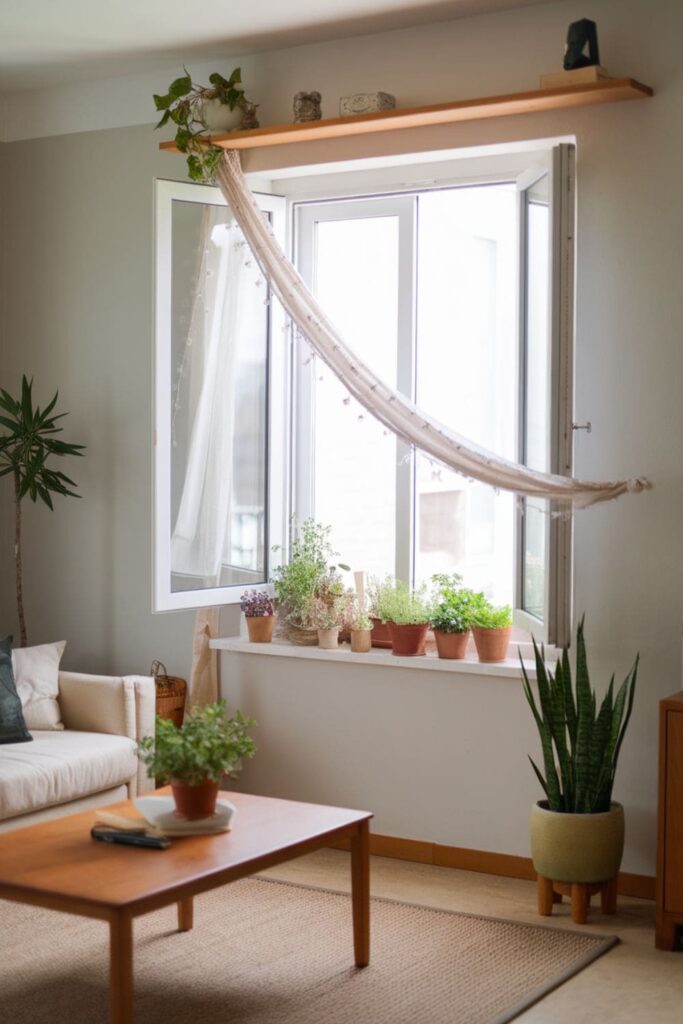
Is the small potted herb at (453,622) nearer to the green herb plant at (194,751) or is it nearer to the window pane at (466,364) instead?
the window pane at (466,364)

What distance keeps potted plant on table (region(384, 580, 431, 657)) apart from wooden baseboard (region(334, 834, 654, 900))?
0.66 meters

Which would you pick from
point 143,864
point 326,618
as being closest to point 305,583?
point 326,618

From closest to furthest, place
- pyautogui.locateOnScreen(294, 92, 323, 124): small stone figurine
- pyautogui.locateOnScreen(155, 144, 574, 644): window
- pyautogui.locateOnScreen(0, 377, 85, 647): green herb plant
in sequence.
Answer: pyautogui.locateOnScreen(294, 92, 323, 124): small stone figurine
pyautogui.locateOnScreen(155, 144, 574, 644): window
pyautogui.locateOnScreen(0, 377, 85, 647): green herb plant

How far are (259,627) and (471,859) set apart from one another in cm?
113

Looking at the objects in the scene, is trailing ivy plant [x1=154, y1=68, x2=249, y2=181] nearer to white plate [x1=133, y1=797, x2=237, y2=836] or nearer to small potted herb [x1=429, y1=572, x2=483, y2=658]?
small potted herb [x1=429, y1=572, x2=483, y2=658]

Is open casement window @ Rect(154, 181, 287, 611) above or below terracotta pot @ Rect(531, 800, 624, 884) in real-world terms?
above

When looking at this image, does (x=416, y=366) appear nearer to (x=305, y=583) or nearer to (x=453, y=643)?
(x=305, y=583)

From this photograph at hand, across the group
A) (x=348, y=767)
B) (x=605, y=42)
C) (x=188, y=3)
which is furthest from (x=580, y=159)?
(x=348, y=767)

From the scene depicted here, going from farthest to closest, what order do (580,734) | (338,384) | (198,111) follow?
(338,384) < (198,111) < (580,734)

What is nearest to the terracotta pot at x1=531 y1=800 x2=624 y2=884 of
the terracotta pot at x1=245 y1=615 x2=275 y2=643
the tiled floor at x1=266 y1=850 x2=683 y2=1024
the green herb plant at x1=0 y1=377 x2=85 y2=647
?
the tiled floor at x1=266 y1=850 x2=683 y2=1024

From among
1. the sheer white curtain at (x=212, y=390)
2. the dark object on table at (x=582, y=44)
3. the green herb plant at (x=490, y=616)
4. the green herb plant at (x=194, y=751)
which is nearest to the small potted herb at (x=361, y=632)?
the green herb plant at (x=490, y=616)

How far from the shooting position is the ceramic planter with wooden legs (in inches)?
150

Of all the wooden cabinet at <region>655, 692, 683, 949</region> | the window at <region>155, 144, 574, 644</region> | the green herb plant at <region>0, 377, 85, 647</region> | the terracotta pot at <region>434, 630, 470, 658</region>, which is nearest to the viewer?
the wooden cabinet at <region>655, 692, 683, 949</region>

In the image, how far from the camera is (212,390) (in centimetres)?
477
